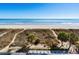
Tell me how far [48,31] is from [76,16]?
345 millimetres

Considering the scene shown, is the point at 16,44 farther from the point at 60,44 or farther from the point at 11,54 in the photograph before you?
the point at 60,44

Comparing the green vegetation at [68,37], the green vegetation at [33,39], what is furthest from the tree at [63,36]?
the green vegetation at [33,39]

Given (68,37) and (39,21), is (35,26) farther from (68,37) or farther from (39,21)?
(68,37)

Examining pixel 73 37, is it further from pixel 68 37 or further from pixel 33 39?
pixel 33 39

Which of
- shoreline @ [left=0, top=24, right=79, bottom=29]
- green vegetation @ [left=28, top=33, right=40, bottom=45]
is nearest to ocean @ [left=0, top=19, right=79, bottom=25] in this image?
shoreline @ [left=0, top=24, right=79, bottom=29]

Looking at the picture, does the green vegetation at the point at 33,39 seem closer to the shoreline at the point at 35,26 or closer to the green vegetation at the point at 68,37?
the shoreline at the point at 35,26

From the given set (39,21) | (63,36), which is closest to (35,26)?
(39,21)

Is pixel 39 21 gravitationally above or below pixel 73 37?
above

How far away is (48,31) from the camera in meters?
1.82

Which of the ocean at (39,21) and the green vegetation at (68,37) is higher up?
the ocean at (39,21)

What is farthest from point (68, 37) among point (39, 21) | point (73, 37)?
point (39, 21)

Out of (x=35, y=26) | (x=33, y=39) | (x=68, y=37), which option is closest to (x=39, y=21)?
(x=35, y=26)

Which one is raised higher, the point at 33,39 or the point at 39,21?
the point at 39,21
